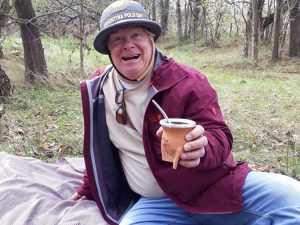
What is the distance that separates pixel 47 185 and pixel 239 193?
1694 mm

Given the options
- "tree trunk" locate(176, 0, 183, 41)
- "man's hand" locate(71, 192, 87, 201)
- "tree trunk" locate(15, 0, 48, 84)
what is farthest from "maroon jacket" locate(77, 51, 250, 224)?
"tree trunk" locate(176, 0, 183, 41)

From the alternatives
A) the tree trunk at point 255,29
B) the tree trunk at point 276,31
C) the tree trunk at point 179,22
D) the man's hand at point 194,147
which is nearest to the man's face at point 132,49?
the man's hand at point 194,147

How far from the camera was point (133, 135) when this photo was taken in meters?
2.34

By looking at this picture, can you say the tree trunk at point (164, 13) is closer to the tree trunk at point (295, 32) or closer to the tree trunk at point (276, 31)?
the tree trunk at point (295, 32)

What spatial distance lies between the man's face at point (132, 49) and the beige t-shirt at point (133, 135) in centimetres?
9

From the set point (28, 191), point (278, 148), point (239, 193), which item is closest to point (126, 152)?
point (239, 193)

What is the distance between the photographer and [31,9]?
899 cm

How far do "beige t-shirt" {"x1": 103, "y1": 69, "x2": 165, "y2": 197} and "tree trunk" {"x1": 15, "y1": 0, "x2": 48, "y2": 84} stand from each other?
6884mm

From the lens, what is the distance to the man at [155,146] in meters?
2.06

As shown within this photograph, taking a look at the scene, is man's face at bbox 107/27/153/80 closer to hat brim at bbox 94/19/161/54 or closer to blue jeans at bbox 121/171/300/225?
hat brim at bbox 94/19/161/54

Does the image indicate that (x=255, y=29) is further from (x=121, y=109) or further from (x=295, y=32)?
(x=121, y=109)

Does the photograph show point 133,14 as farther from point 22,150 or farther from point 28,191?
point 22,150

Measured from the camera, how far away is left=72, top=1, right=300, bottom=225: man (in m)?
2.06

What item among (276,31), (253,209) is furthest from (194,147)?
(276,31)
